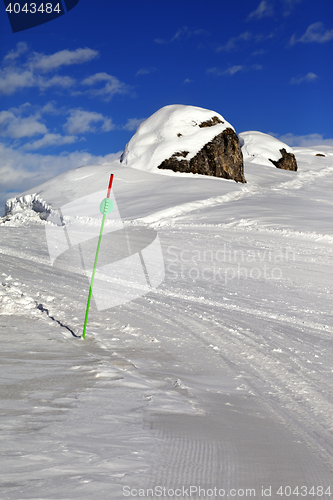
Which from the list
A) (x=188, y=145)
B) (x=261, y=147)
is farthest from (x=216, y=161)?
(x=261, y=147)

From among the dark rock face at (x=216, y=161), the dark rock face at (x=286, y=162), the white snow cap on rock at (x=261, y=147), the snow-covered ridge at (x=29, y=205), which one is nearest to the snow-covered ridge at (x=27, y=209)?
the snow-covered ridge at (x=29, y=205)

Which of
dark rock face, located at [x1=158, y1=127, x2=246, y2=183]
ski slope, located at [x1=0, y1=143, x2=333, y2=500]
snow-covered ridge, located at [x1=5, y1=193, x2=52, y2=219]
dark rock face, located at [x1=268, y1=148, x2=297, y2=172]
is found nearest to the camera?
ski slope, located at [x1=0, y1=143, x2=333, y2=500]

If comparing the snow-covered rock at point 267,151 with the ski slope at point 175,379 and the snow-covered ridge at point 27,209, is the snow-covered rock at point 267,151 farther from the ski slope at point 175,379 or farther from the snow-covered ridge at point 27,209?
the ski slope at point 175,379

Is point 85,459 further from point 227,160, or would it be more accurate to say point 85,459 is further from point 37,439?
point 227,160

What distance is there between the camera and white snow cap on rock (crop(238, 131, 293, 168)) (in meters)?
43.3

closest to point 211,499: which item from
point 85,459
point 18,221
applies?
point 85,459

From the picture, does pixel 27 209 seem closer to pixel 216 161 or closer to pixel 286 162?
pixel 216 161

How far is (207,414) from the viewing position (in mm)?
3186

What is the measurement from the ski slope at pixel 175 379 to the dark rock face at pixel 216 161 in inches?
657

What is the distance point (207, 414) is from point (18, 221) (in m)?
19.0

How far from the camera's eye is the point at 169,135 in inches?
1159

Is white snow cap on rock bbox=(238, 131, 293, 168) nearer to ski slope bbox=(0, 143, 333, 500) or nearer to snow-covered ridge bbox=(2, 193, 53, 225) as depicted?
snow-covered ridge bbox=(2, 193, 53, 225)

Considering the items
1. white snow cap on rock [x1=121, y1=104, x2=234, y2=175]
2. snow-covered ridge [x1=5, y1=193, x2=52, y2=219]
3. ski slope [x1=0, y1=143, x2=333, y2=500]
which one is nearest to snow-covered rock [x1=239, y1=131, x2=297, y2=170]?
white snow cap on rock [x1=121, y1=104, x2=234, y2=175]

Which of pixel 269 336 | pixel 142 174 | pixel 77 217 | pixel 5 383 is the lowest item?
pixel 269 336
